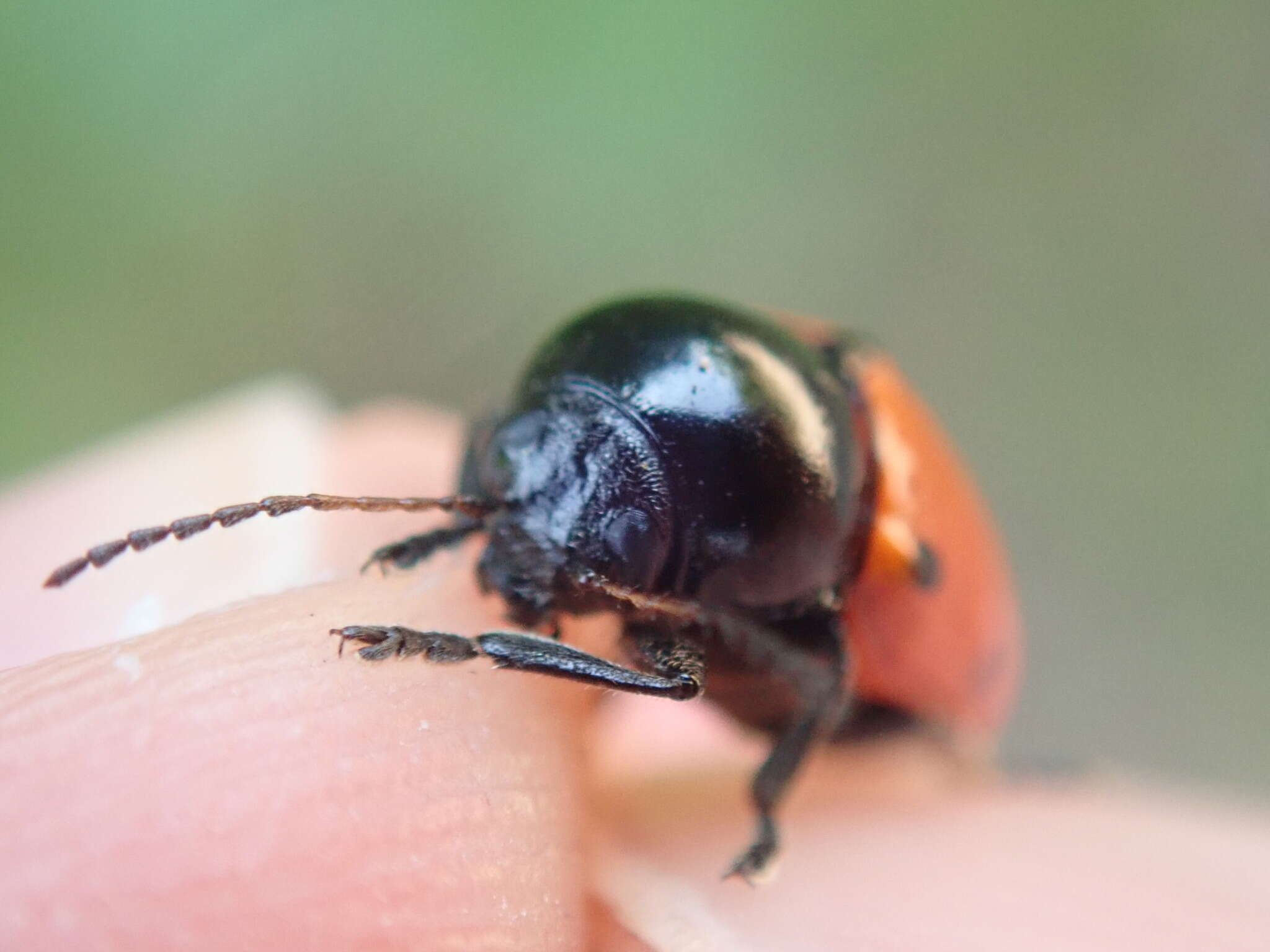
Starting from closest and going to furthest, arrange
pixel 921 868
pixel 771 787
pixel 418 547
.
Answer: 1. pixel 418 547
2. pixel 771 787
3. pixel 921 868

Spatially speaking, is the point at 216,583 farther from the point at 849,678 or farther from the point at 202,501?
the point at 849,678

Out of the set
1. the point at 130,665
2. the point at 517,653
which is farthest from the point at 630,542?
the point at 130,665

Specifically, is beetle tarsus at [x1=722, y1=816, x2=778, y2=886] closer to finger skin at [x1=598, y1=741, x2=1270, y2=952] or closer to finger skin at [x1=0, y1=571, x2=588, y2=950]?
finger skin at [x1=598, y1=741, x2=1270, y2=952]

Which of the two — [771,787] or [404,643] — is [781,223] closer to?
[771,787]

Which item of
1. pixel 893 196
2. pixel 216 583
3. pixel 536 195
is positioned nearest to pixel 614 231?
pixel 536 195

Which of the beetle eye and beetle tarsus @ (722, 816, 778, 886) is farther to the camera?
beetle tarsus @ (722, 816, 778, 886)

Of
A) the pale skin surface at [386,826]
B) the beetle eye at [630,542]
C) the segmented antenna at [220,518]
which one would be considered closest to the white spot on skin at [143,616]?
the pale skin surface at [386,826]

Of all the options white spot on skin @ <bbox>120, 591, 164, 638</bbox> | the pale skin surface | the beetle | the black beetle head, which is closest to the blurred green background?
the pale skin surface
